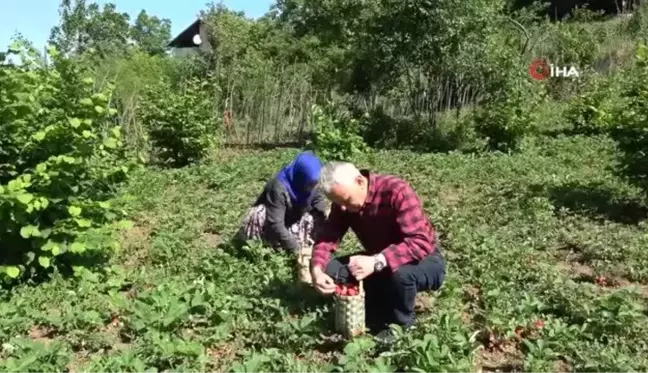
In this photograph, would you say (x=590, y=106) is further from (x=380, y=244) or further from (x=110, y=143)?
(x=380, y=244)

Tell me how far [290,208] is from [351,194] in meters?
1.77

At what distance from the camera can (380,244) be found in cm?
396

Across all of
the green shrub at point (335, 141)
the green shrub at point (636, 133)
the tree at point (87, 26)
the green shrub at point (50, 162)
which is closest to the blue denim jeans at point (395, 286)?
the green shrub at point (50, 162)

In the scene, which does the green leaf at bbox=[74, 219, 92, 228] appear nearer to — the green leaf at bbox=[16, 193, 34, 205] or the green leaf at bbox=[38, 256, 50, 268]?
the green leaf at bbox=[38, 256, 50, 268]

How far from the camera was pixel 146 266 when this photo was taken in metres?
5.62

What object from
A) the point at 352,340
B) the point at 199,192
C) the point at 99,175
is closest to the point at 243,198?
the point at 199,192

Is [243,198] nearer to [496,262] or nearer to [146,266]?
[146,266]

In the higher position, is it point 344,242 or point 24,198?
point 24,198

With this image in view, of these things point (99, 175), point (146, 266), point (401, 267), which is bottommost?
point (146, 266)

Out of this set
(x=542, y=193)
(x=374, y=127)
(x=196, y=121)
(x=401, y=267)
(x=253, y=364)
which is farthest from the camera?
(x=374, y=127)

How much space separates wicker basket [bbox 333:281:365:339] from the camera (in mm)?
3783

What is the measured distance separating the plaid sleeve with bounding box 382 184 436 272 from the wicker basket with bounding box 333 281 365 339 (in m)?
0.25

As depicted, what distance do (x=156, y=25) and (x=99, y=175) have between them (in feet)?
269

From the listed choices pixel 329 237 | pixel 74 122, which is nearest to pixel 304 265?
pixel 329 237
